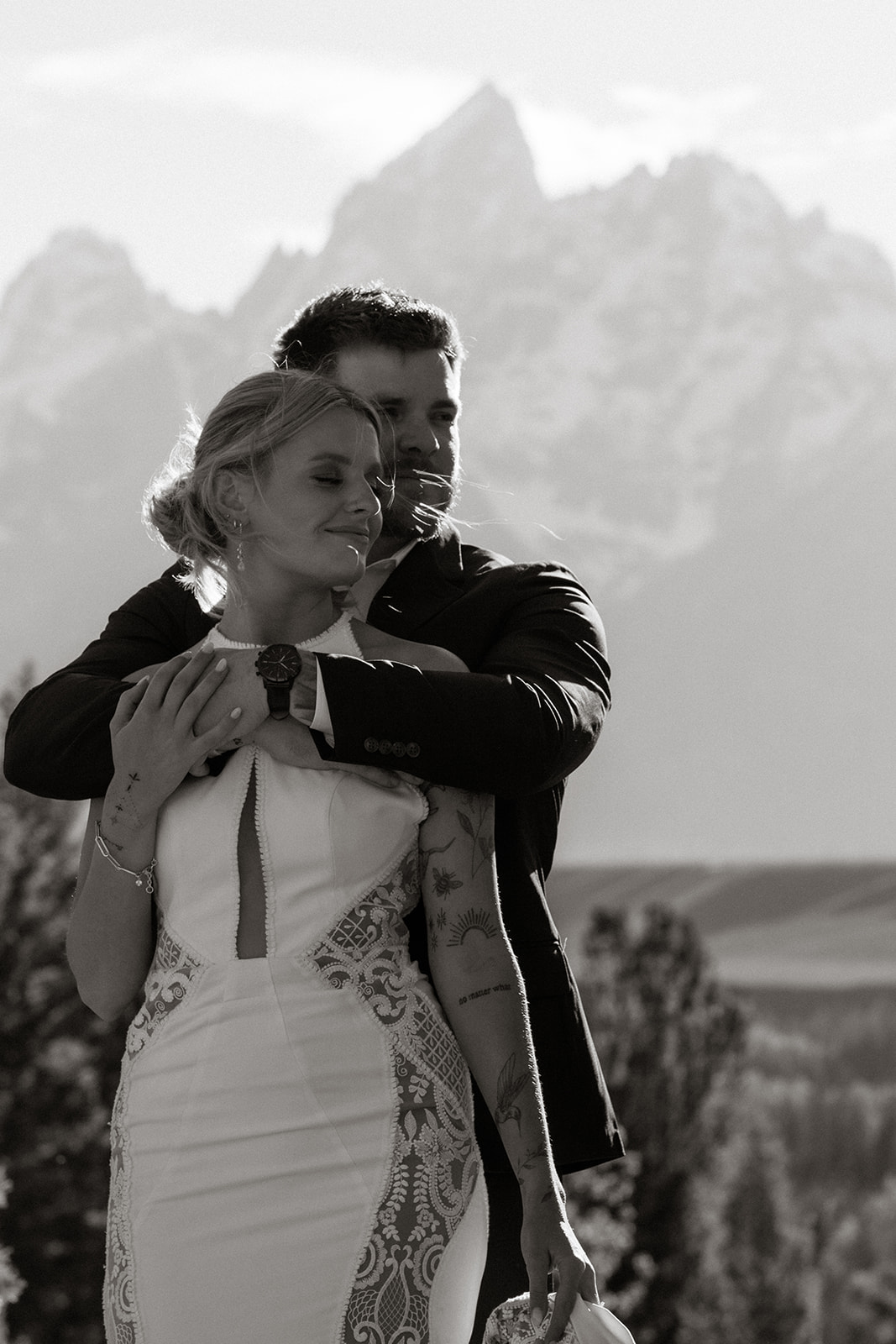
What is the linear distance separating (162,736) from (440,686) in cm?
43

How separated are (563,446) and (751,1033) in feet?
341

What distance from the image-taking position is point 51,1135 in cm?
3027

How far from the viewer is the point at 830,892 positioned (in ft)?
335

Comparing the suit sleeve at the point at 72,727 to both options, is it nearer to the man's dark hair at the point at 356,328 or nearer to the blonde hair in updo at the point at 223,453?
the blonde hair in updo at the point at 223,453

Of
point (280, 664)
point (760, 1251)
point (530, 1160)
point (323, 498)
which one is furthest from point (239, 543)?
point (760, 1251)

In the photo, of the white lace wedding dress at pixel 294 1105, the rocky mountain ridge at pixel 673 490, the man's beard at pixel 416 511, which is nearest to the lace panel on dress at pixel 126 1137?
the white lace wedding dress at pixel 294 1105

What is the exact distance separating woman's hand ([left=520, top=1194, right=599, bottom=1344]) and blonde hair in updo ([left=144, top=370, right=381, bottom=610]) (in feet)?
3.81

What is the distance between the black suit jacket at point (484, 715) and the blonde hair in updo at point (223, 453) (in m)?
0.25

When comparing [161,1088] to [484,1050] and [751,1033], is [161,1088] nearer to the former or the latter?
[484,1050]

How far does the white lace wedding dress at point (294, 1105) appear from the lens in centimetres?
264

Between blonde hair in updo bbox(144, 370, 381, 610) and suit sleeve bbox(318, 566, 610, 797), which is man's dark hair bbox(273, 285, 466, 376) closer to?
blonde hair in updo bbox(144, 370, 381, 610)

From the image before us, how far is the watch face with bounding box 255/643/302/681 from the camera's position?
282cm

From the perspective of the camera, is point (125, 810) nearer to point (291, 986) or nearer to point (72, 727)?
point (72, 727)

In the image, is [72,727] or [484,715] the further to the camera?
[72,727]
